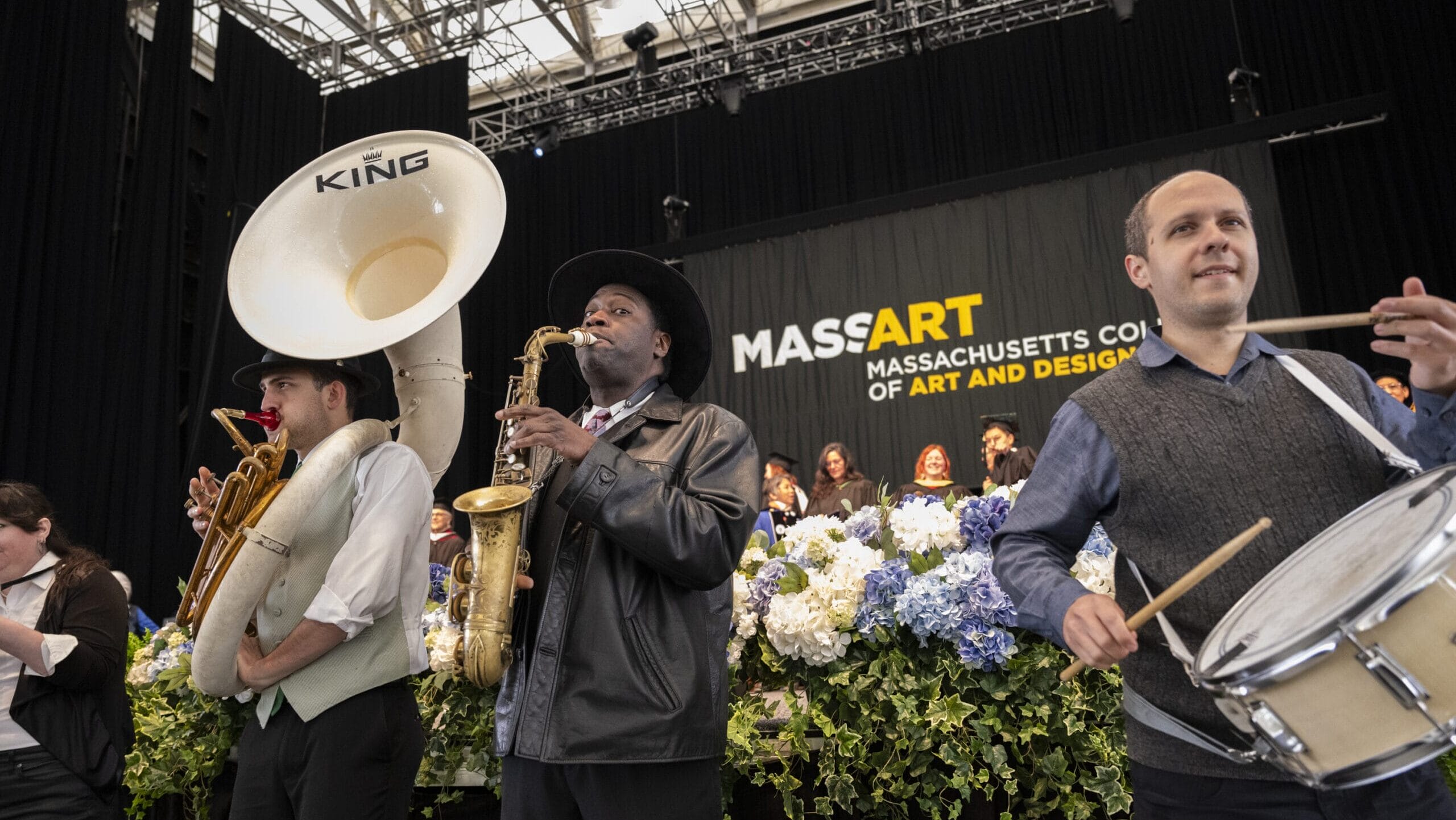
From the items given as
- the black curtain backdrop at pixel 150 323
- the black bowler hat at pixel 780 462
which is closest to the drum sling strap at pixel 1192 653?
the black bowler hat at pixel 780 462

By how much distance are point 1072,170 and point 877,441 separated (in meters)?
3.20

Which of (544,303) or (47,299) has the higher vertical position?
(544,303)

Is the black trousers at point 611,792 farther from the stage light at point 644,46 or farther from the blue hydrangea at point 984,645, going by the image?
the stage light at point 644,46

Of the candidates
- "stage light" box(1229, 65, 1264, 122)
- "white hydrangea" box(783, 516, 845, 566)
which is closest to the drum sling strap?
"white hydrangea" box(783, 516, 845, 566)

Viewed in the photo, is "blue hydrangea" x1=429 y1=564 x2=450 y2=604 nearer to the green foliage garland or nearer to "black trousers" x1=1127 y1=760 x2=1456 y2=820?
the green foliage garland

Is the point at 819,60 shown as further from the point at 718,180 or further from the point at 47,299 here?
the point at 47,299

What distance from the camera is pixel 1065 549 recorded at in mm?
1691

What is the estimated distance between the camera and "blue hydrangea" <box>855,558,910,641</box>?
250 cm

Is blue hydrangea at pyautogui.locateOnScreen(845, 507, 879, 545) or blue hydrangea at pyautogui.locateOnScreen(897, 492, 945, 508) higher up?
blue hydrangea at pyautogui.locateOnScreen(897, 492, 945, 508)

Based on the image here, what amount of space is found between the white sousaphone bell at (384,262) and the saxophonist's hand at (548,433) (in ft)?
1.72

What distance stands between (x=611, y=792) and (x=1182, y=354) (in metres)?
1.28

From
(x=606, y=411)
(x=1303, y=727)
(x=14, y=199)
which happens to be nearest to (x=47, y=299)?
(x=14, y=199)

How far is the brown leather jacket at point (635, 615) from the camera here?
Answer: 6.23ft

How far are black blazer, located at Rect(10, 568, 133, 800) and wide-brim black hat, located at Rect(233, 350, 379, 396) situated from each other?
0.85 m
